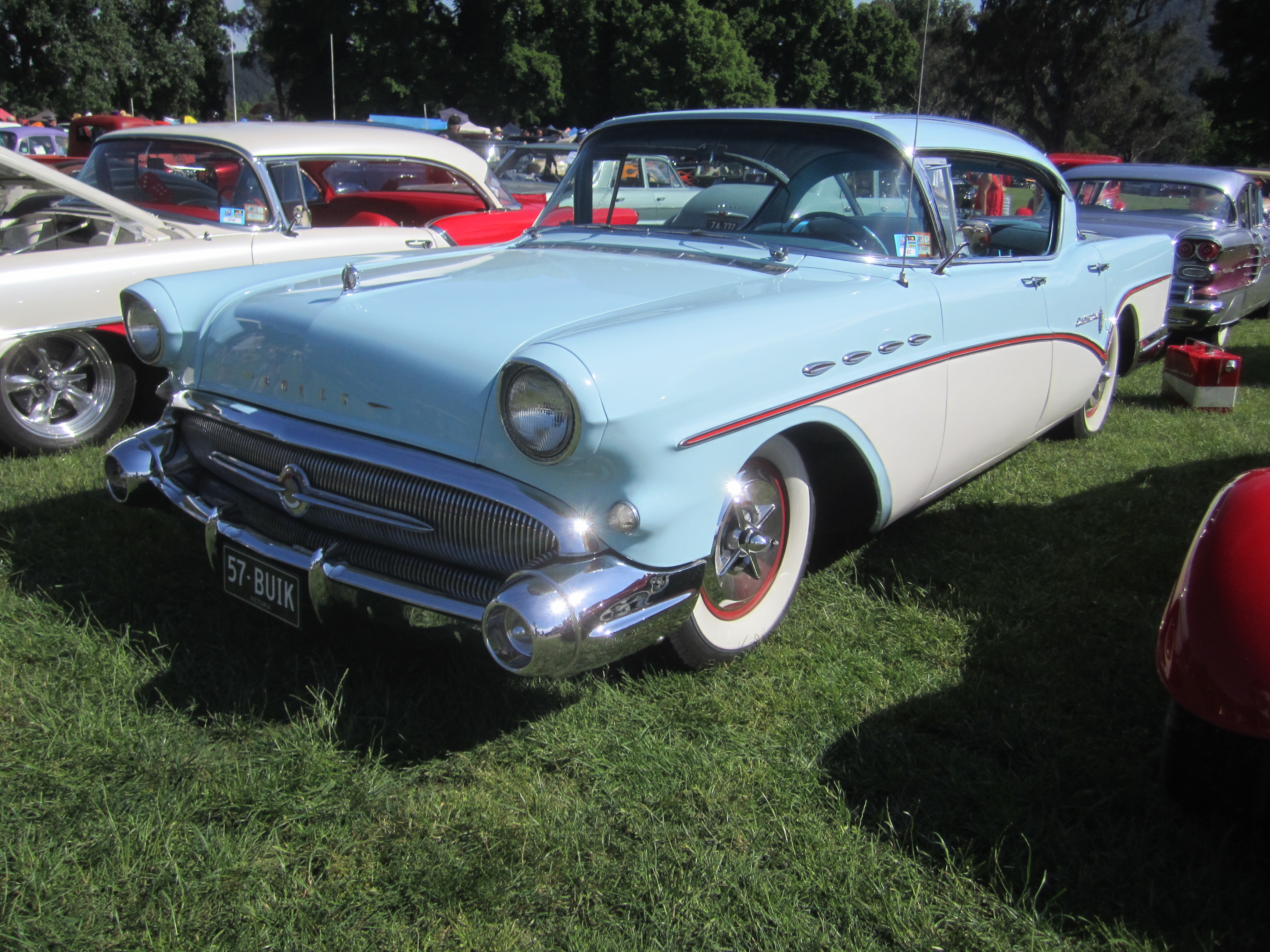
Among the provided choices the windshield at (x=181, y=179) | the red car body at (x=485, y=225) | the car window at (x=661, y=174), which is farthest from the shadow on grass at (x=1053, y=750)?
the windshield at (x=181, y=179)

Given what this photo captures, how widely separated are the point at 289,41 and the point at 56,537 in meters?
42.5

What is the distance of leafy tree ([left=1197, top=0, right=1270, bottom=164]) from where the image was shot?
3148 cm

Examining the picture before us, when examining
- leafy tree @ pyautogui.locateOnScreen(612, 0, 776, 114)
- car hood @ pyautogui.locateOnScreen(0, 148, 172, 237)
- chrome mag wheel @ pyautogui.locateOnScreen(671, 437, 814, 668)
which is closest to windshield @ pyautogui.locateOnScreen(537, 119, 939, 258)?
chrome mag wheel @ pyautogui.locateOnScreen(671, 437, 814, 668)

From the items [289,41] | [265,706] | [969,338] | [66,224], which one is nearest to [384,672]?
[265,706]

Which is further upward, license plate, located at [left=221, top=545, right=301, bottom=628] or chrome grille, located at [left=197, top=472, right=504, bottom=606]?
chrome grille, located at [left=197, top=472, right=504, bottom=606]

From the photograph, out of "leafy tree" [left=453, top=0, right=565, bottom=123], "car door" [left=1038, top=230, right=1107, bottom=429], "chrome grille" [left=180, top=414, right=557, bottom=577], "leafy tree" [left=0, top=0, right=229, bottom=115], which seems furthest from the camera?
"leafy tree" [left=453, top=0, right=565, bottom=123]

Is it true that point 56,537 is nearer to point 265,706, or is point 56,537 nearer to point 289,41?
point 265,706

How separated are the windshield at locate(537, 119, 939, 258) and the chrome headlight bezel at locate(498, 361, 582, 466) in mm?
1365

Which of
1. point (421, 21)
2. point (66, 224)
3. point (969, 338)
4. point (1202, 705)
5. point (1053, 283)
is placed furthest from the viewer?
point (421, 21)

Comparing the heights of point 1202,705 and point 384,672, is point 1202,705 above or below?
above

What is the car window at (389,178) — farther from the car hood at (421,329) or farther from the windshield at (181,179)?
the car hood at (421,329)

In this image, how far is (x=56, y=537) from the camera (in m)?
3.34

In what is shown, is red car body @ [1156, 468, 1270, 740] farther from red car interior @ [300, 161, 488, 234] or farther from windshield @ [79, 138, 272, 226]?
red car interior @ [300, 161, 488, 234]

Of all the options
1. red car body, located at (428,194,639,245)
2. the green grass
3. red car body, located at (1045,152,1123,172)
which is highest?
red car body, located at (1045,152,1123,172)
